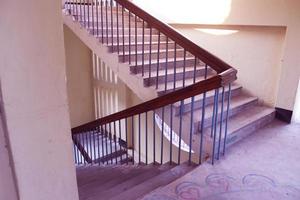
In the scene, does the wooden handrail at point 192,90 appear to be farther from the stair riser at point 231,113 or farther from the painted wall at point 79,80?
the painted wall at point 79,80

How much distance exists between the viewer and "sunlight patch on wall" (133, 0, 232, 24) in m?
3.64

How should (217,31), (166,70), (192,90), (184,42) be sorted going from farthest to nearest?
(217,31) < (166,70) < (184,42) < (192,90)

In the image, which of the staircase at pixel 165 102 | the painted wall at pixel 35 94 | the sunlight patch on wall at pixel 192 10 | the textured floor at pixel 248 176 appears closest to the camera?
the painted wall at pixel 35 94

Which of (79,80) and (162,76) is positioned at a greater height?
(162,76)

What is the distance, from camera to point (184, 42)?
2.54 meters

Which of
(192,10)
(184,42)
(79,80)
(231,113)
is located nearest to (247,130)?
(231,113)

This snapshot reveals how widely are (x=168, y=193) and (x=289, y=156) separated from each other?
1.30 m

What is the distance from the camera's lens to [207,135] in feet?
8.79

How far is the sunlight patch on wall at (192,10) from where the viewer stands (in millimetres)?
3639

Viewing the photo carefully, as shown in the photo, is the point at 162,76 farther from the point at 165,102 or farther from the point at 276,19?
the point at 276,19

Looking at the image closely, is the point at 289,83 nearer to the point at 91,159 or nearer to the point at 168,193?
the point at 168,193

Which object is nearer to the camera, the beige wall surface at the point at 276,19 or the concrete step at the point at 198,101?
the concrete step at the point at 198,101

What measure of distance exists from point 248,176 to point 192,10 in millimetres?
2579

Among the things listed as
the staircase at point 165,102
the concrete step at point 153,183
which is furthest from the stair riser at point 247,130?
the concrete step at point 153,183
